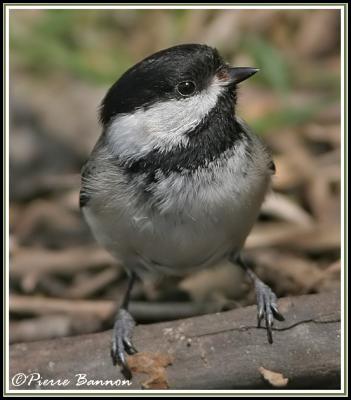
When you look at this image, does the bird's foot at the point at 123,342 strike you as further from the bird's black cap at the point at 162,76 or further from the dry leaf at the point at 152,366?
the bird's black cap at the point at 162,76

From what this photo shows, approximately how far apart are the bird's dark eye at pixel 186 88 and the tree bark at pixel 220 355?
984mm

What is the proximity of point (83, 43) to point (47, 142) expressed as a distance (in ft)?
2.57

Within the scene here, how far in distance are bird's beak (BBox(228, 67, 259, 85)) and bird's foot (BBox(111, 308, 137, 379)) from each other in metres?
1.26

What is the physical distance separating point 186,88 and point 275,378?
127 centimetres

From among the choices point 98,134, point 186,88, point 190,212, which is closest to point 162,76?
point 186,88

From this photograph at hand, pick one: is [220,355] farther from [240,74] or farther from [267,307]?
[240,74]

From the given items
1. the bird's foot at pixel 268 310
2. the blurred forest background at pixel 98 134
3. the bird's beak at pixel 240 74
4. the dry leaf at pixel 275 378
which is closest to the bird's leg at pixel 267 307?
the bird's foot at pixel 268 310

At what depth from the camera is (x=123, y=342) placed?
3227 millimetres

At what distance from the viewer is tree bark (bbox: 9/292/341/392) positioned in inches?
115

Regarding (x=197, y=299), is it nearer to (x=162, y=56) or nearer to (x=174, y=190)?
(x=174, y=190)

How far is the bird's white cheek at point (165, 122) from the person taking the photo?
2982 millimetres

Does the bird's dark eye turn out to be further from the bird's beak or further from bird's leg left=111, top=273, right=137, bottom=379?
bird's leg left=111, top=273, right=137, bottom=379

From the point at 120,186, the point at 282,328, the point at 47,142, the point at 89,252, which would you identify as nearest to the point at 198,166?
the point at 120,186

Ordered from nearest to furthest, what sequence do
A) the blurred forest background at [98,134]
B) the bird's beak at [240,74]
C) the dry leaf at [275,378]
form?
the dry leaf at [275,378], the bird's beak at [240,74], the blurred forest background at [98,134]
